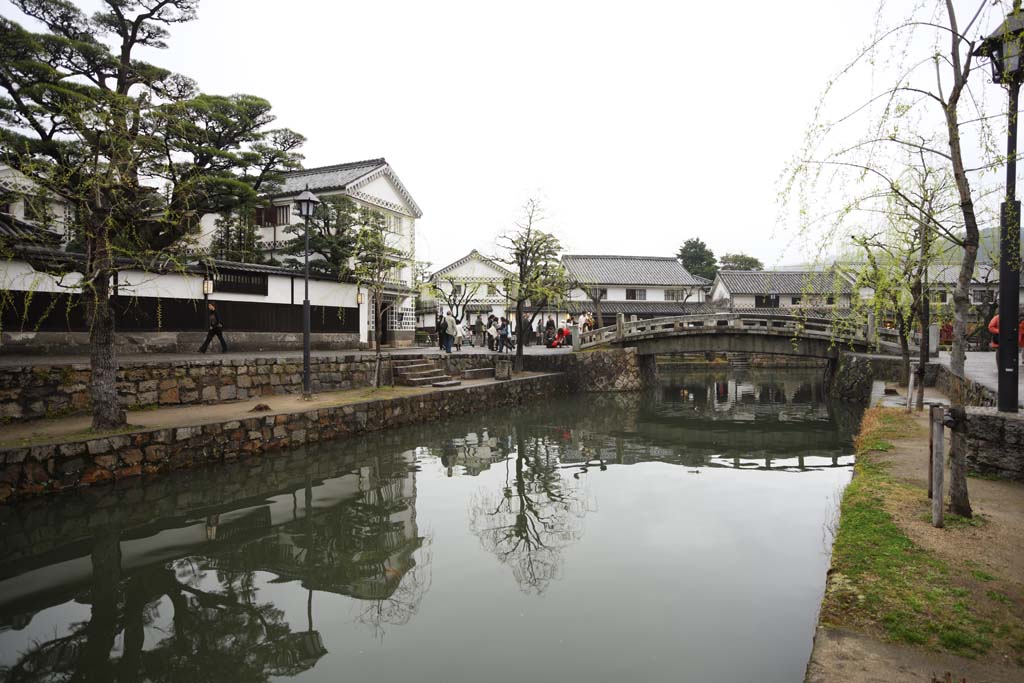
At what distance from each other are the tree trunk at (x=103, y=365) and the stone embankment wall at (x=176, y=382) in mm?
1781

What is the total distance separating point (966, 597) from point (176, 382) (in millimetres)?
14317

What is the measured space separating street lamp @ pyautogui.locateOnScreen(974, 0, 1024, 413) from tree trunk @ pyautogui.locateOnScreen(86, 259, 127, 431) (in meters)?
12.7

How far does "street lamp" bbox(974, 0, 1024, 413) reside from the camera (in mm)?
5801

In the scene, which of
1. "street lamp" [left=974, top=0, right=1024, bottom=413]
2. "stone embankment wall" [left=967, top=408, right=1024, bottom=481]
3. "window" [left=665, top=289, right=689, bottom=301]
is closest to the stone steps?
"stone embankment wall" [left=967, top=408, right=1024, bottom=481]

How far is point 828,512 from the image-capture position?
8969 millimetres

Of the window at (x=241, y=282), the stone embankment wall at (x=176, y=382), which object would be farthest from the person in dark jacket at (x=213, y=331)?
the stone embankment wall at (x=176, y=382)

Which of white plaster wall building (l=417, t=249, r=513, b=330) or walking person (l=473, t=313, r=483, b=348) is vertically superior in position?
white plaster wall building (l=417, t=249, r=513, b=330)

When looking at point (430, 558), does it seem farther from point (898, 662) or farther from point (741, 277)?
point (741, 277)

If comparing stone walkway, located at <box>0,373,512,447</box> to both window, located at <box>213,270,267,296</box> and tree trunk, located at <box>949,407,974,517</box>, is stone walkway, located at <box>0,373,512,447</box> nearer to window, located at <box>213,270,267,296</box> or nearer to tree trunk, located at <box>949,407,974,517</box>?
window, located at <box>213,270,267,296</box>

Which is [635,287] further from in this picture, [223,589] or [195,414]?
[223,589]

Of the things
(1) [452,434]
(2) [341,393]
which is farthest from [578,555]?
(2) [341,393]

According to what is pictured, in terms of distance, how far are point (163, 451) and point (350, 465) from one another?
3.38 meters

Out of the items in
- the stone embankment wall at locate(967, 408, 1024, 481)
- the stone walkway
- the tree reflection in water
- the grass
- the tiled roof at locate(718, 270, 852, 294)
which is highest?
the tiled roof at locate(718, 270, 852, 294)

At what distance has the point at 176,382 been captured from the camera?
13359 millimetres
